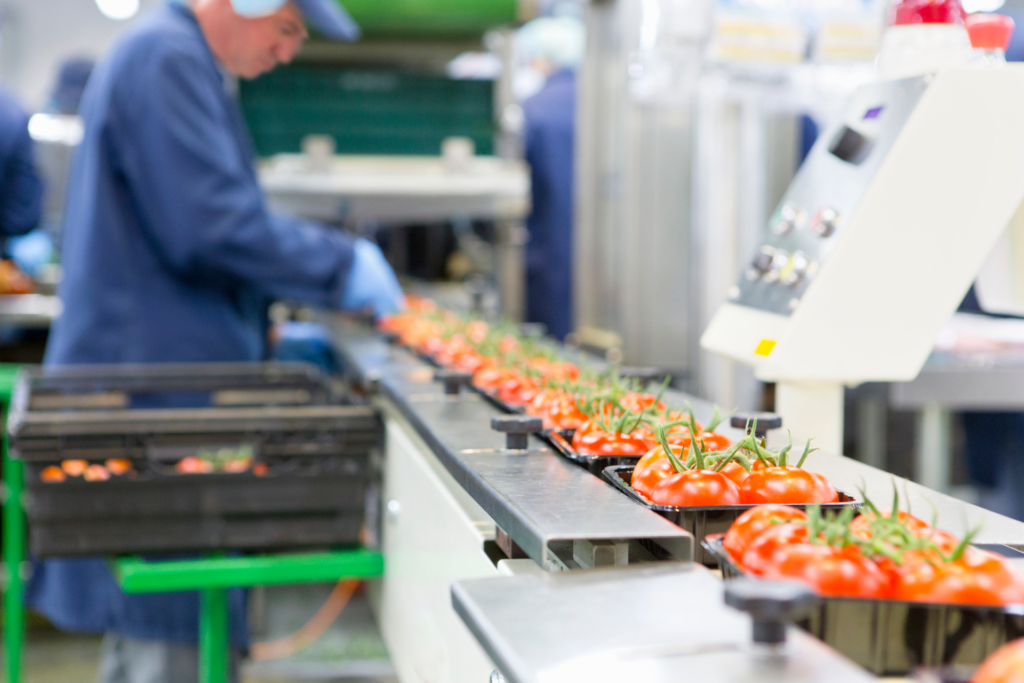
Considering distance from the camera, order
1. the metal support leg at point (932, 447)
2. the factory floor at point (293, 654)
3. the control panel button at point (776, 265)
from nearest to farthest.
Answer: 1. the control panel button at point (776, 265)
2. the factory floor at point (293, 654)
3. the metal support leg at point (932, 447)

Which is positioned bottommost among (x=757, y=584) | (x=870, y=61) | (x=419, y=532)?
(x=419, y=532)

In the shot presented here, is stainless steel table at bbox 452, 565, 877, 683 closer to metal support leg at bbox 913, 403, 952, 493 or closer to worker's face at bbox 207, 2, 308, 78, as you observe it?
worker's face at bbox 207, 2, 308, 78

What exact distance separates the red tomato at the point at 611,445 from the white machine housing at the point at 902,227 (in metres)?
0.28

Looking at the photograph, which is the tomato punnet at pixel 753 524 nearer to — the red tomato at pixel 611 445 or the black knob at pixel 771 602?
the black knob at pixel 771 602

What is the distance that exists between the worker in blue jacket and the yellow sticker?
62.2 inches

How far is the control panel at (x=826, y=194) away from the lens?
139 centimetres

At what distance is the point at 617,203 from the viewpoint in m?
3.34

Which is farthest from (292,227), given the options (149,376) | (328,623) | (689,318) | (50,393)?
(328,623)

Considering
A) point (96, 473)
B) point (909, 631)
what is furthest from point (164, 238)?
point (909, 631)

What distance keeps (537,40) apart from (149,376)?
14.7 feet

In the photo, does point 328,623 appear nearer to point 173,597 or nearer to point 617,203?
point 173,597

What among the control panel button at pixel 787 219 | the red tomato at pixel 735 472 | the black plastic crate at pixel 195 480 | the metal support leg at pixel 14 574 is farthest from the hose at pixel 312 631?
the red tomato at pixel 735 472

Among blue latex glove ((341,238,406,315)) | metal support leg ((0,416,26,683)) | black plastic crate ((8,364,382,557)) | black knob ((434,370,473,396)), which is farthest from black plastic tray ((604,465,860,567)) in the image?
metal support leg ((0,416,26,683))

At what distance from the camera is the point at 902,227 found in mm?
1358
